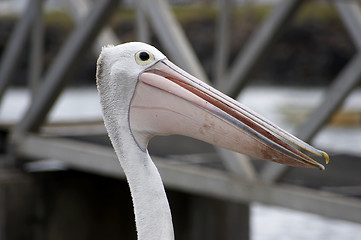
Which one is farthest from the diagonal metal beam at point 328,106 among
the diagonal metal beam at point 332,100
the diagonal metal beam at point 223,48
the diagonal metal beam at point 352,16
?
the diagonal metal beam at point 223,48

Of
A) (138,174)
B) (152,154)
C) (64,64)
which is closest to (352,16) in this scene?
(152,154)

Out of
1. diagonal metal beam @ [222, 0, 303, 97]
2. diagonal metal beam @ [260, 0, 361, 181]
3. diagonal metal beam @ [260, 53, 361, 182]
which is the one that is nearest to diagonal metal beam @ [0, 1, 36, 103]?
diagonal metal beam @ [222, 0, 303, 97]

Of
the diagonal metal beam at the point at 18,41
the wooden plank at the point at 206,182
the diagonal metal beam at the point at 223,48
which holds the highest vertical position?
the diagonal metal beam at the point at 18,41

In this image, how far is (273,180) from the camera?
7027 millimetres

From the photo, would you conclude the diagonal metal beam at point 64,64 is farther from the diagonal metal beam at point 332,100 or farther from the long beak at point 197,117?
the long beak at point 197,117

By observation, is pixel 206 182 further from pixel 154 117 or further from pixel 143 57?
pixel 143 57

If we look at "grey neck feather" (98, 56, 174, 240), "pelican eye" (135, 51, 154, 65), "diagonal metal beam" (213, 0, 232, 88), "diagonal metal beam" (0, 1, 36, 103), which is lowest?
"grey neck feather" (98, 56, 174, 240)

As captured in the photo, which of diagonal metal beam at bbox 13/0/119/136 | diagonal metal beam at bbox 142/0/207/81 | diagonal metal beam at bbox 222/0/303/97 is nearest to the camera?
diagonal metal beam at bbox 222/0/303/97

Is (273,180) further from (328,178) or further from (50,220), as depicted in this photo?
A: (50,220)

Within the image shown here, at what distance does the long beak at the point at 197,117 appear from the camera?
3.90 meters

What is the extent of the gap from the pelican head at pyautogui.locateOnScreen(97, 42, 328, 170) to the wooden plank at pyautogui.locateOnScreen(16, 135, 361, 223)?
2733 mm

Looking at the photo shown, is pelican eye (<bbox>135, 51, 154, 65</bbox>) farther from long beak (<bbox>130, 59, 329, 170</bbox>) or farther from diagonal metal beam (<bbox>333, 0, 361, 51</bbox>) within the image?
diagonal metal beam (<bbox>333, 0, 361, 51</bbox>)

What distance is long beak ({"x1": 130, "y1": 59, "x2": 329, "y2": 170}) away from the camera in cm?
390

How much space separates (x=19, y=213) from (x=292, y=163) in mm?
5719
